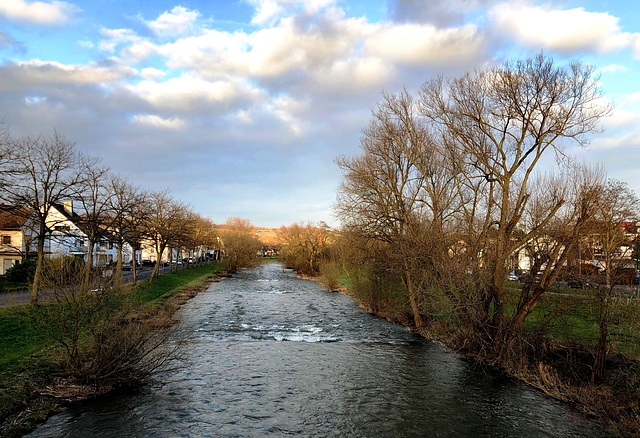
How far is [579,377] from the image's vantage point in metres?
14.0

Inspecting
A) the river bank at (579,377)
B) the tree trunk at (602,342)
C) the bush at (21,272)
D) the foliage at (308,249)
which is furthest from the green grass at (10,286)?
the foliage at (308,249)

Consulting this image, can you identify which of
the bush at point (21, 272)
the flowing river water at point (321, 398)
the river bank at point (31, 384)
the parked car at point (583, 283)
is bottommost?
the flowing river water at point (321, 398)

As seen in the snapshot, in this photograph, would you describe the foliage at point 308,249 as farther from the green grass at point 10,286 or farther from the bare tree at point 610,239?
the bare tree at point 610,239

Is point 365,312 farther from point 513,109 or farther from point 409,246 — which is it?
point 513,109

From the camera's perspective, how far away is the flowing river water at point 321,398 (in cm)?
1027

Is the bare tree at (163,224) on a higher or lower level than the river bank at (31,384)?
higher

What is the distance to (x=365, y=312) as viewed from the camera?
30.2 meters

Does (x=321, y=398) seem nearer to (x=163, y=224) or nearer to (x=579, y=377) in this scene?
(x=579, y=377)

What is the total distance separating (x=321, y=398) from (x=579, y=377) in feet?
27.6

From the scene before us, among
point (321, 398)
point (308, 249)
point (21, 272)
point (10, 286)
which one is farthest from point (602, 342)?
point (308, 249)

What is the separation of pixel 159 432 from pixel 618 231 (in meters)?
12.8

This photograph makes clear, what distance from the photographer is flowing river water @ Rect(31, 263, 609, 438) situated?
1027cm

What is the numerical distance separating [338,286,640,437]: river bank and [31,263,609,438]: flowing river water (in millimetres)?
446

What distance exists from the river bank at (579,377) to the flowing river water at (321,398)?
45 cm
